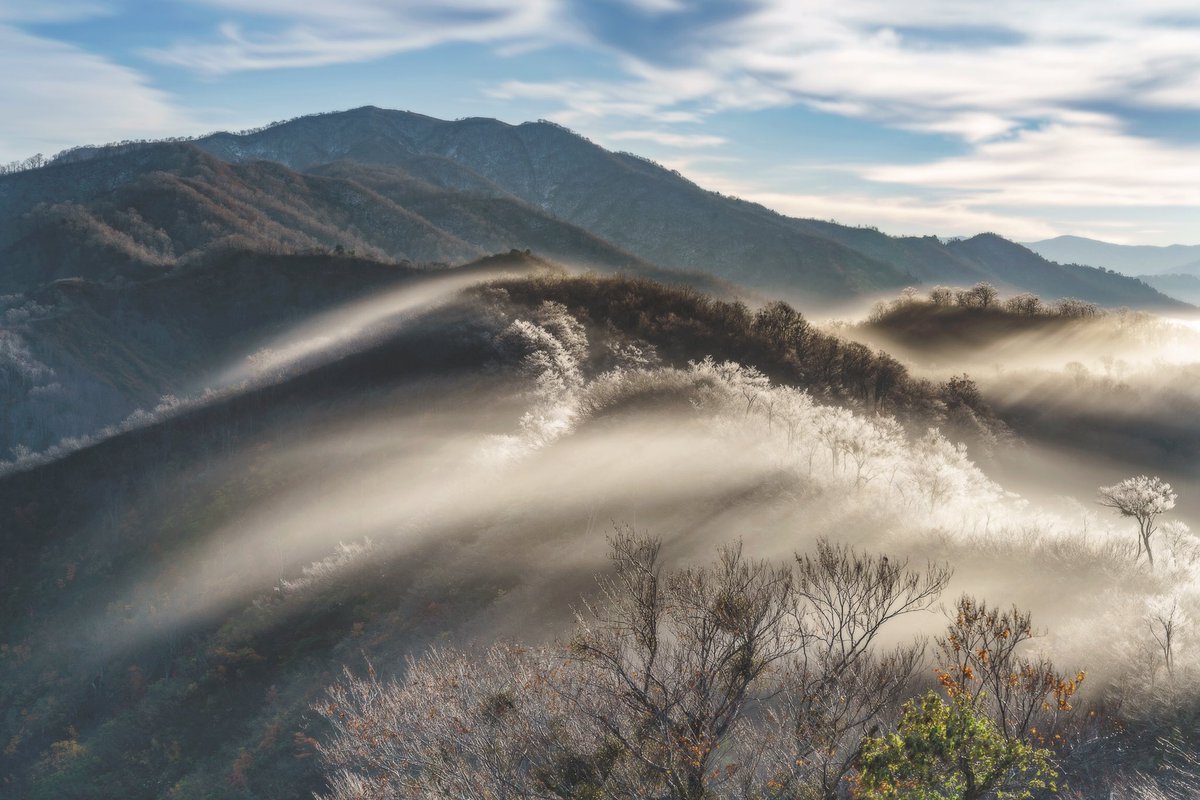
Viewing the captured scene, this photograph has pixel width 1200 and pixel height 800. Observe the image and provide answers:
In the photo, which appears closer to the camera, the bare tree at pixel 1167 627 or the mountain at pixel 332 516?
the bare tree at pixel 1167 627

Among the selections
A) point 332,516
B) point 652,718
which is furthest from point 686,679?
point 332,516

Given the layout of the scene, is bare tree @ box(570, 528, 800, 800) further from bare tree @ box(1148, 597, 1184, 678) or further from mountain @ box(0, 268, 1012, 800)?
bare tree @ box(1148, 597, 1184, 678)

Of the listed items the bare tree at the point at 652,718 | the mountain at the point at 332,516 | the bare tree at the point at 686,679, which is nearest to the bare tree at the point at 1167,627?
the bare tree at the point at 652,718

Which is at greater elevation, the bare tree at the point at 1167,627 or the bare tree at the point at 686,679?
the bare tree at the point at 686,679

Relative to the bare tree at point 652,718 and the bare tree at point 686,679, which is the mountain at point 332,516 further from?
the bare tree at point 686,679

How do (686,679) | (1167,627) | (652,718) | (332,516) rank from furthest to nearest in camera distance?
(332,516)
(1167,627)
(686,679)
(652,718)

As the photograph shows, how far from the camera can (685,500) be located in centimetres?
4506

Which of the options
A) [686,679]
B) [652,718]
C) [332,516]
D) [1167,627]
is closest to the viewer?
[652,718]

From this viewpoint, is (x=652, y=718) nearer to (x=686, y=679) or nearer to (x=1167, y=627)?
(x=686, y=679)

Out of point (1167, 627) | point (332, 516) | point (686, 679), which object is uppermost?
point (686, 679)

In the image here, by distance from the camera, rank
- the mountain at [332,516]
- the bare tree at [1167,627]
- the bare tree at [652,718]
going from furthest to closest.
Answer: the mountain at [332,516] → the bare tree at [1167,627] → the bare tree at [652,718]

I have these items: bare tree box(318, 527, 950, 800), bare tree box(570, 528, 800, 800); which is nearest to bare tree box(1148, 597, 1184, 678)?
bare tree box(318, 527, 950, 800)

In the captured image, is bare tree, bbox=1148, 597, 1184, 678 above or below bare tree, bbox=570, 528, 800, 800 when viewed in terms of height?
below

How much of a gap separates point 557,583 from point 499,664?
13742 millimetres
